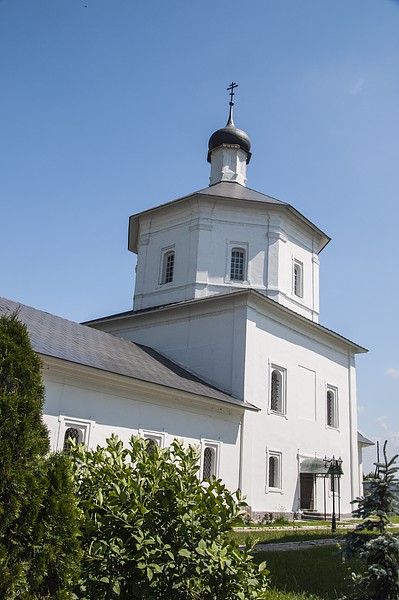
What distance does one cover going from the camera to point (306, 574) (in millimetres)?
8820

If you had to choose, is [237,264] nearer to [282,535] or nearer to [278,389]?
[278,389]

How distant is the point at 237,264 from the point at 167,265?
282 cm

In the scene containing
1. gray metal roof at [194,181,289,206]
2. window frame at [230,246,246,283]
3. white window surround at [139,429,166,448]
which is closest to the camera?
white window surround at [139,429,166,448]

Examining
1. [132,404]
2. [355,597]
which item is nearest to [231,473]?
[132,404]

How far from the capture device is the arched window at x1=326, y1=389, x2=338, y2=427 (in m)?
22.9

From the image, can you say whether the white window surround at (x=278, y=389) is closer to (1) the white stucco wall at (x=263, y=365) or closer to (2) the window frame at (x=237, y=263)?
(1) the white stucco wall at (x=263, y=365)

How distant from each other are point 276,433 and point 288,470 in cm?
141

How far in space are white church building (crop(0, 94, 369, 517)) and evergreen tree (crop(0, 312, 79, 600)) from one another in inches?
366

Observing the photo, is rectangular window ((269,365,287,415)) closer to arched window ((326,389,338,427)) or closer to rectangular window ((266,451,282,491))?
rectangular window ((266,451,282,491))

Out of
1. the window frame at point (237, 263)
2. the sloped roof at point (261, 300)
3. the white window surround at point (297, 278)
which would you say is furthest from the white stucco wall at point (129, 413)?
the white window surround at point (297, 278)

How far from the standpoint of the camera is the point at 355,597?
562 cm

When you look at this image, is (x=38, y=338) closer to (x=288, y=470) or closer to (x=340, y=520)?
(x=288, y=470)

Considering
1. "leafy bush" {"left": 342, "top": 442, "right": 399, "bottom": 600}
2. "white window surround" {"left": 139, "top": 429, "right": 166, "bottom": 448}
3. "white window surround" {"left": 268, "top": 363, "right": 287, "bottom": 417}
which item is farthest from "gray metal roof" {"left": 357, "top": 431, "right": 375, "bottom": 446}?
"leafy bush" {"left": 342, "top": 442, "right": 399, "bottom": 600}

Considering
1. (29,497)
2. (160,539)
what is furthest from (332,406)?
(29,497)
